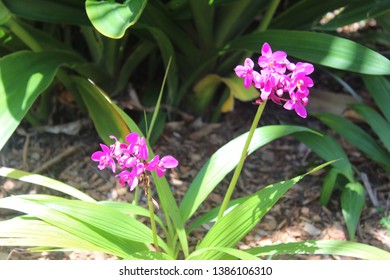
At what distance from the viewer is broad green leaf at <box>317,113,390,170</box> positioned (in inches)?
78.7

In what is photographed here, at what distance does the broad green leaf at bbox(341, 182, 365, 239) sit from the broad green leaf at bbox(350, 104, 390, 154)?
0.68 ft

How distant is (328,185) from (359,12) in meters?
0.60

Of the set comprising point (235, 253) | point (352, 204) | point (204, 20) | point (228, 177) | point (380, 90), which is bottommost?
point (235, 253)

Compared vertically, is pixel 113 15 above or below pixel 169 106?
below

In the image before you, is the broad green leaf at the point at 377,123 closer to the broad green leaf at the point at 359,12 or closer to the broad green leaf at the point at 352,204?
the broad green leaf at the point at 352,204

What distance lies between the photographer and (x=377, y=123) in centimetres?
202

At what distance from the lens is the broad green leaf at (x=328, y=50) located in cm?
166

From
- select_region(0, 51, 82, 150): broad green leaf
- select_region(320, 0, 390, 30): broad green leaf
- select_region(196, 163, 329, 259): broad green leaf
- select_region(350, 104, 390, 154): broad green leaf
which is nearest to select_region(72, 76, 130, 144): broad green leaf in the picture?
select_region(0, 51, 82, 150): broad green leaf

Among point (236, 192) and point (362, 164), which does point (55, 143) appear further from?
point (362, 164)

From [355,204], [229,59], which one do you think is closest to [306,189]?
[355,204]

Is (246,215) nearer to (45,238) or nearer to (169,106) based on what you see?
(45,238)

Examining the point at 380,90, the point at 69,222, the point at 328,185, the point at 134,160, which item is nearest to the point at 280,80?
the point at 134,160

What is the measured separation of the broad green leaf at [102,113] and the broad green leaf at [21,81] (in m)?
0.11

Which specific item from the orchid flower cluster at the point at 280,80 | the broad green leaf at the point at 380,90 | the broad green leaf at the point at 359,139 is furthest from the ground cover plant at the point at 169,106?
the broad green leaf at the point at 380,90
